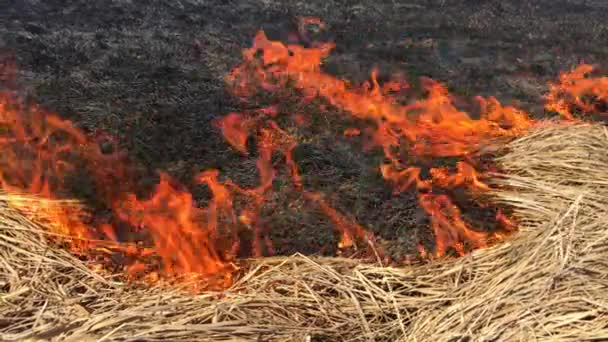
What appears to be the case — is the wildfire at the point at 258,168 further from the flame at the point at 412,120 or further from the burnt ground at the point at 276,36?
the burnt ground at the point at 276,36

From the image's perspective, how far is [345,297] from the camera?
10.4 feet

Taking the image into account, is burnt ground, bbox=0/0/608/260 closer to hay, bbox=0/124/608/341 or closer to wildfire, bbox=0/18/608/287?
wildfire, bbox=0/18/608/287

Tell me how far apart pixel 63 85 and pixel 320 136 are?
2.55m

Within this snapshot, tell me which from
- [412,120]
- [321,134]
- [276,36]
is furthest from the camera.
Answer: [276,36]

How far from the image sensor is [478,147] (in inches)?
191

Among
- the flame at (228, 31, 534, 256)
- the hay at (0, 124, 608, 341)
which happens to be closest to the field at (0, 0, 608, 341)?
the hay at (0, 124, 608, 341)

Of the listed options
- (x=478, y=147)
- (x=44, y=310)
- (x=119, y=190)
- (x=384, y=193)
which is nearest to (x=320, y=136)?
(x=384, y=193)

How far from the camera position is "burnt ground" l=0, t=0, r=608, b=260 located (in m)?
4.52

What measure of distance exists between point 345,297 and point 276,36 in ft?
15.1

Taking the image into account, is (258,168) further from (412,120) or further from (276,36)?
(276,36)

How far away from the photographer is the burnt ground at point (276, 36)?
4520mm

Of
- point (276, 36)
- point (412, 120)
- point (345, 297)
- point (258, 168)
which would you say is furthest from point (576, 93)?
point (345, 297)

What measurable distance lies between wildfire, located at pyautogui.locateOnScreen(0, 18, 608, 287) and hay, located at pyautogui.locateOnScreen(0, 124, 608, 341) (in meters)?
0.26

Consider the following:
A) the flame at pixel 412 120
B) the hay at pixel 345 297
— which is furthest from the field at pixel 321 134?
the flame at pixel 412 120
